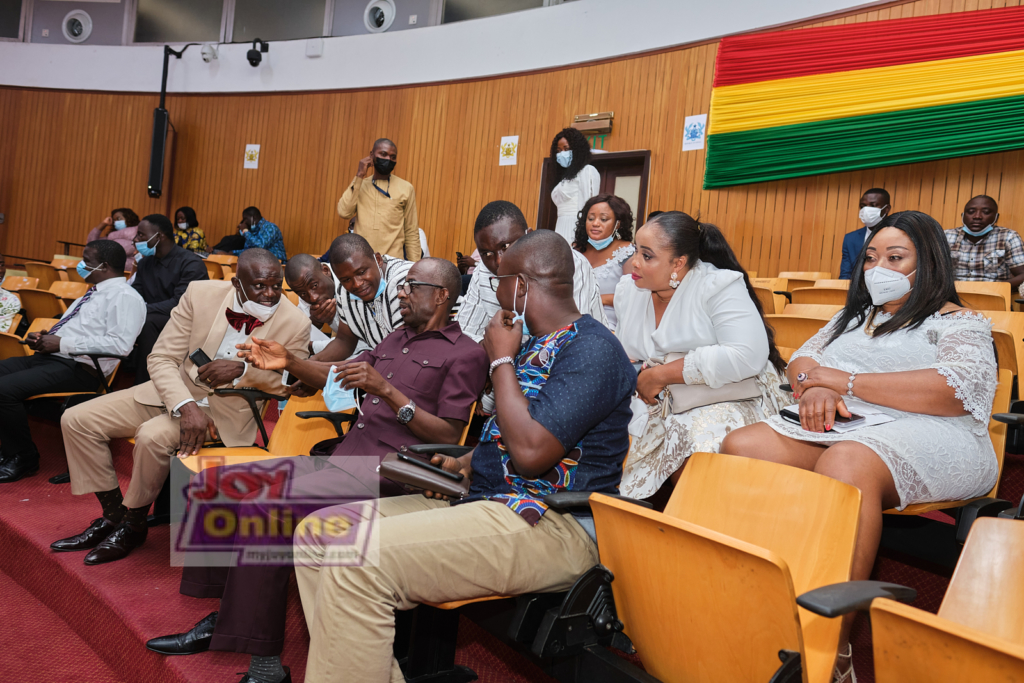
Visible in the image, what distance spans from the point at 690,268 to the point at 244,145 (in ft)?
30.7

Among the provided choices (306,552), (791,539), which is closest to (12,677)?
(306,552)

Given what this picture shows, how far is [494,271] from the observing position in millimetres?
2766

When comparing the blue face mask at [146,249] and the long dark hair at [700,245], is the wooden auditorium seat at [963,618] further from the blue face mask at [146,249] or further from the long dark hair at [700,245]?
the blue face mask at [146,249]

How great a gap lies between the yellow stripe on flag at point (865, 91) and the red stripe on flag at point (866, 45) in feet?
0.19

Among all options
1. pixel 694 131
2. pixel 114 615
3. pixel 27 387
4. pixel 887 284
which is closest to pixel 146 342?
pixel 27 387

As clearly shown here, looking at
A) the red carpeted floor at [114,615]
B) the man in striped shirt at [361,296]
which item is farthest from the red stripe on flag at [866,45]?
the man in striped shirt at [361,296]

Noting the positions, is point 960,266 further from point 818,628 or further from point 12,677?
point 12,677

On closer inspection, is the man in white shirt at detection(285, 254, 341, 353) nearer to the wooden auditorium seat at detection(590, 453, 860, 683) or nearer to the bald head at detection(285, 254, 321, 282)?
the bald head at detection(285, 254, 321, 282)

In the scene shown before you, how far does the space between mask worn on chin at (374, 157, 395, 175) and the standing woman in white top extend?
1.41 m

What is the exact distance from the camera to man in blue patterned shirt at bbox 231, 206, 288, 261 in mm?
9023

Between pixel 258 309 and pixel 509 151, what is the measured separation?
5.71 m

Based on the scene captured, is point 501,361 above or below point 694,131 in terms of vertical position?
below

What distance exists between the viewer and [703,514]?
151cm

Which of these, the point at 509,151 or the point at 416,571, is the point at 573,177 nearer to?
the point at 509,151
